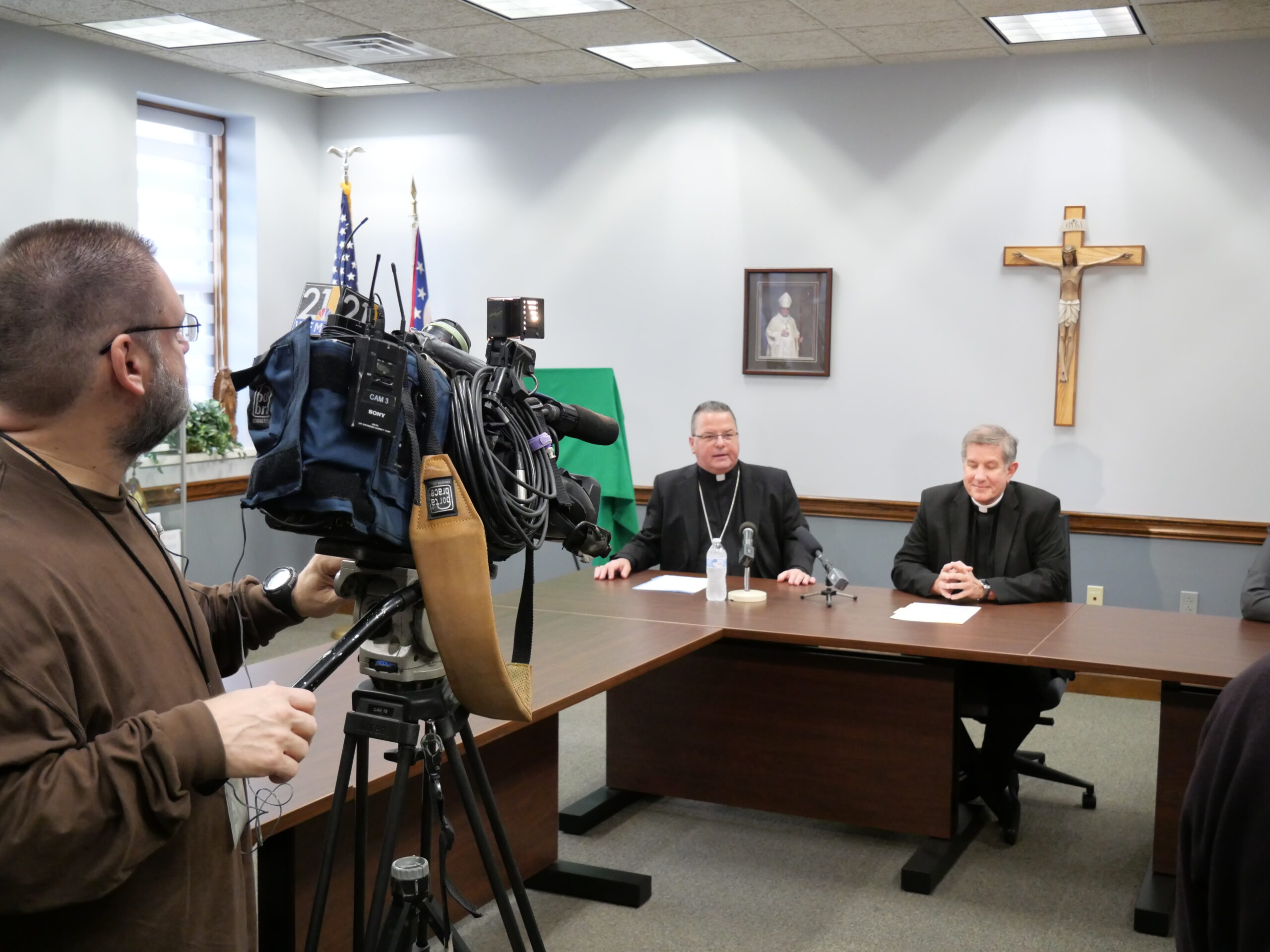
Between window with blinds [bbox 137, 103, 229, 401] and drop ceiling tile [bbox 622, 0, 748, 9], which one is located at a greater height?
drop ceiling tile [bbox 622, 0, 748, 9]

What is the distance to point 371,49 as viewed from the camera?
5.42 m

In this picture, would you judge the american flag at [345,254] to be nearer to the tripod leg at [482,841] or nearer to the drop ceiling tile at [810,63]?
the drop ceiling tile at [810,63]

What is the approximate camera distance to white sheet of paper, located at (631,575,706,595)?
4035 millimetres

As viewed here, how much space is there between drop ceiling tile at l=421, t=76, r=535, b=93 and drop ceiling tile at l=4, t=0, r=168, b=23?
5.36 ft

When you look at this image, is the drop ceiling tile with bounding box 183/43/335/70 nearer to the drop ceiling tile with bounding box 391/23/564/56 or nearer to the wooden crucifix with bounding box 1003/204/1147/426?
the drop ceiling tile with bounding box 391/23/564/56

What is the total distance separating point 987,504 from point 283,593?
9.53ft

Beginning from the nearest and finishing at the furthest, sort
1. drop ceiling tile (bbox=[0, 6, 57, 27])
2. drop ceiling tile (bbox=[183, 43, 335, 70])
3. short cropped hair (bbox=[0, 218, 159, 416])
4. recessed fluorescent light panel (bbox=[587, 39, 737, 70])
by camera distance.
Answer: short cropped hair (bbox=[0, 218, 159, 416]), drop ceiling tile (bbox=[0, 6, 57, 27]), recessed fluorescent light panel (bbox=[587, 39, 737, 70]), drop ceiling tile (bbox=[183, 43, 335, 70])

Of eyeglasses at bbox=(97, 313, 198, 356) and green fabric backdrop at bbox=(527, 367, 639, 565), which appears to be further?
green fabric backdrop at bbox=(527, 367, 639, 565)

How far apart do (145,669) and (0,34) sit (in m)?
4.84

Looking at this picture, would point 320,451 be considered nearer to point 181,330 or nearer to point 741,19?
point 181,330

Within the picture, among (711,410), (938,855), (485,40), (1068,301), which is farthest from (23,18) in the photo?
(938,855)

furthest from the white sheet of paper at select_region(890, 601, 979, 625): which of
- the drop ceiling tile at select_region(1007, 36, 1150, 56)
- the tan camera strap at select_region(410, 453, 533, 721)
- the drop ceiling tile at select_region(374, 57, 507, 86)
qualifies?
the drop ceiling tile at select_region(374, 57, 507, 86)

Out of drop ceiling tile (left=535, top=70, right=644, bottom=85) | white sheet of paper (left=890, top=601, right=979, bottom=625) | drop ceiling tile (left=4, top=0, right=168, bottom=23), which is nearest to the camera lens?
white sheet of paper (left=890, top=601, right=979, bottom=625)

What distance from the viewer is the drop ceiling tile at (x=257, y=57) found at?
17.8 feet
